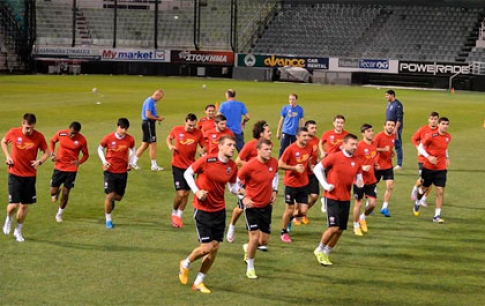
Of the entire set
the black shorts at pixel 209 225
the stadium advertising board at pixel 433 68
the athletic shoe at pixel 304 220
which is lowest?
the athletic shoe at pixel 304 220

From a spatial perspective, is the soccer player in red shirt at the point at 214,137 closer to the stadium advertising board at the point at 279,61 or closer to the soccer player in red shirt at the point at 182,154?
the soccer player in red shirt at the point at 182,154

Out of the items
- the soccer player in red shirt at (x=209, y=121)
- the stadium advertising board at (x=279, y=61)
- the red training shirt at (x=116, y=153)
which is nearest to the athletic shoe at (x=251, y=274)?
the red training shirt at (x=116, y=153)

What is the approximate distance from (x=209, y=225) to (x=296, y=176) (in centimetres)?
336

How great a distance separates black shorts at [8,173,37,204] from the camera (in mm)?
13211

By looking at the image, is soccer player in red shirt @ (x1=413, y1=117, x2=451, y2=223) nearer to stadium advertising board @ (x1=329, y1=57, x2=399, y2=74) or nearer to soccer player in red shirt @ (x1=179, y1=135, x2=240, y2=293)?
soccer player in red shirt @ (x1=179, y1=135, x2=240, y2=293)

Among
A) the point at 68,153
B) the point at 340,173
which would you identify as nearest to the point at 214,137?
the point at 68,153

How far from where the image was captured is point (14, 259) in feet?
39.6

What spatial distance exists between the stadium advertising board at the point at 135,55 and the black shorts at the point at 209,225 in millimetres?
61770

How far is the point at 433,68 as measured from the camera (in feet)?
204

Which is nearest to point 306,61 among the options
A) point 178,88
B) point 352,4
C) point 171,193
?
point 352,4

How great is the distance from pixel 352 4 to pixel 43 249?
66735 mm

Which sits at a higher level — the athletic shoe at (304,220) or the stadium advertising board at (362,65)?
the stadium advertising board at (362,65)

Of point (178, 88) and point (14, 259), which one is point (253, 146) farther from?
point (178, 88)

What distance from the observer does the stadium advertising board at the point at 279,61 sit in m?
67.0
